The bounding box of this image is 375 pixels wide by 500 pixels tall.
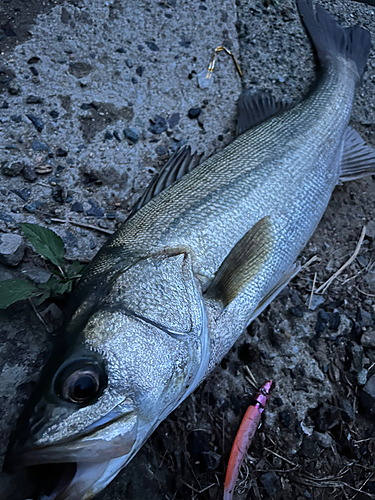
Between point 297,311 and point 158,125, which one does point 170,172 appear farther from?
point 297,311

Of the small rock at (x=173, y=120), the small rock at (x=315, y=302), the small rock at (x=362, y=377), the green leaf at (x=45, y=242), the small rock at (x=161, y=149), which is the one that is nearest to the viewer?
the green leaf at (x=45, y=242)

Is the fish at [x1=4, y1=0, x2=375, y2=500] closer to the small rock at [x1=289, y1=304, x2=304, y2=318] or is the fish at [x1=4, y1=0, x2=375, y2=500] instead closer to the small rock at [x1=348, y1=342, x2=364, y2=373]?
the small rock at [x1=289, y1=304, x2=304, y2=318]

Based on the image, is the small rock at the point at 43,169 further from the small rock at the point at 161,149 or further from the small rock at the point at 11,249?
the small rock at the point at 161,149

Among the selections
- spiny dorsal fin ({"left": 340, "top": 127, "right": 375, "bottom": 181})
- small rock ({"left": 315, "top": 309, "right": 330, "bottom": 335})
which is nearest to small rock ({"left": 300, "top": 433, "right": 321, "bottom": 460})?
small rock ({"left": 315, "top": 309, "right": 330, "bottom": 335})

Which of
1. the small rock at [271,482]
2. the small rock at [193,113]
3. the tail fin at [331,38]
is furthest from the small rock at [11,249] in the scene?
the tail fin at [331,38]

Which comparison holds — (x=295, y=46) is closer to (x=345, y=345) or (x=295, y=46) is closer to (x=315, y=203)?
(x=315, y=203)

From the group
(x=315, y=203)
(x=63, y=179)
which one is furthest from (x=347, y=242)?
(x=63, y=179)

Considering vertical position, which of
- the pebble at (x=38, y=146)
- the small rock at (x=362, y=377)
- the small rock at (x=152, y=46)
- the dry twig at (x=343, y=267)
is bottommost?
the small rock at (x=362, y=377)
